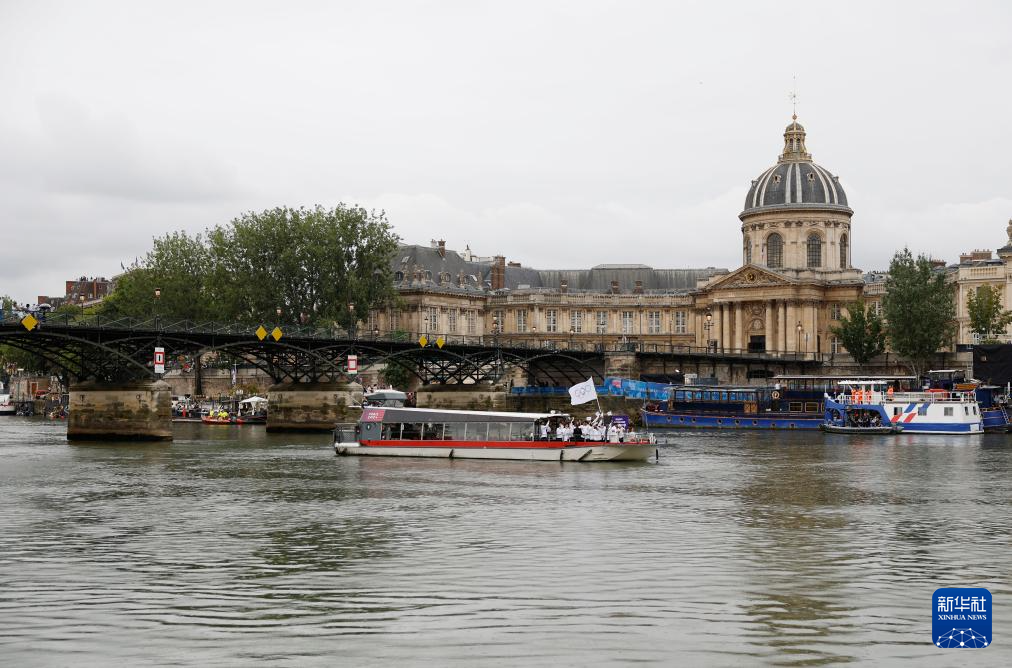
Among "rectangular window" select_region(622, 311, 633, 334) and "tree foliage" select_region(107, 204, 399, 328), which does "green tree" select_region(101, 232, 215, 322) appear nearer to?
"tree foliage" select_region(107, 204, 399, 328)

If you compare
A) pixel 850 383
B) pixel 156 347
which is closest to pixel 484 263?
pixel 850 383

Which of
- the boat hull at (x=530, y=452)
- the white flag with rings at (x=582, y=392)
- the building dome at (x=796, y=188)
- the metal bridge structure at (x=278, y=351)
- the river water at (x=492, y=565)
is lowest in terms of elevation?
the river water at (x=492, y=565)

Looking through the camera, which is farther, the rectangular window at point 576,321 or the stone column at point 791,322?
the rectangular window at point 576,321

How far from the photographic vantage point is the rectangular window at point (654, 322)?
185m

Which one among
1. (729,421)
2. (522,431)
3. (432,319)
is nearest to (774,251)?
(432,319)

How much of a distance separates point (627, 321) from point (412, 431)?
113 meters

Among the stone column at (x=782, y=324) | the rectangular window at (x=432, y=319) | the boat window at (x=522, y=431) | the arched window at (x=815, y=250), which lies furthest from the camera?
the arched window at (x=815, y=250)

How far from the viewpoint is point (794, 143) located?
18138cm

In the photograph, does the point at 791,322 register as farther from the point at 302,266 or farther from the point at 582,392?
the point at 582,392

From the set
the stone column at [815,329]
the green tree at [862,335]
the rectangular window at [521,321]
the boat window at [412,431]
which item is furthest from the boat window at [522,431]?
the rectangular window at [521,321]

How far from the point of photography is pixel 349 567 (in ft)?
102

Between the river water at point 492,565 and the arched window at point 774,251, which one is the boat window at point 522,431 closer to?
the river water at point 492,565

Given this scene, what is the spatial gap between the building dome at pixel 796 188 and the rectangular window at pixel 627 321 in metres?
21.4

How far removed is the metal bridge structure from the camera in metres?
83.1
